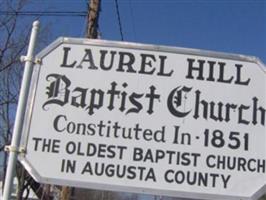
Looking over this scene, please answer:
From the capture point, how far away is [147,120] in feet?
9.09

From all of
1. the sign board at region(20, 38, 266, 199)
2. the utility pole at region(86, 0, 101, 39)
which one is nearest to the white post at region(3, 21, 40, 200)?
the sign board at region(20, 38, 266, 199)

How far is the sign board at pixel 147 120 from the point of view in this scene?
8.86ft

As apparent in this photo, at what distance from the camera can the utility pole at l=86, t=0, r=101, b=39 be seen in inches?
547

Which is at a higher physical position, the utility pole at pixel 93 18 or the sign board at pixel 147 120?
the utility pole at pixel 93 18

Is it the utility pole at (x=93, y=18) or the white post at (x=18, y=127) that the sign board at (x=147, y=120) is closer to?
the white post at (x=18, y=127)

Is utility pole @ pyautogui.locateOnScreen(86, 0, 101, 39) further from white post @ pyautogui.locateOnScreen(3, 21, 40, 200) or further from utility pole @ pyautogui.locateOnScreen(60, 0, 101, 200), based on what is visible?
white post @ pyautogui.locateOnScreen(3, 21, 40, 200)

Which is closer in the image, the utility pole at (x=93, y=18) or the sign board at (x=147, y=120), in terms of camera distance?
the sign board at (x=147, y=120)

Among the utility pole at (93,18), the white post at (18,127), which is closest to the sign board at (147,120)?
the white post at (18,127)

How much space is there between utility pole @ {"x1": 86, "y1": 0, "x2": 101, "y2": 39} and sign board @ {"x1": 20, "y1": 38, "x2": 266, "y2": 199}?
11.1 meters

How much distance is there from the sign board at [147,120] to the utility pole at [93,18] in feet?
36.3

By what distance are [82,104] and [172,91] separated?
438 mm

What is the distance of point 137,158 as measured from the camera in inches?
107

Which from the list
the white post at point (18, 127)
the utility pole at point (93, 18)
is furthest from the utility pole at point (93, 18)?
the white post at point (18, 127)

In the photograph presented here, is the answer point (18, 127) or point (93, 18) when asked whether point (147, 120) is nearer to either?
point (18, 127)
